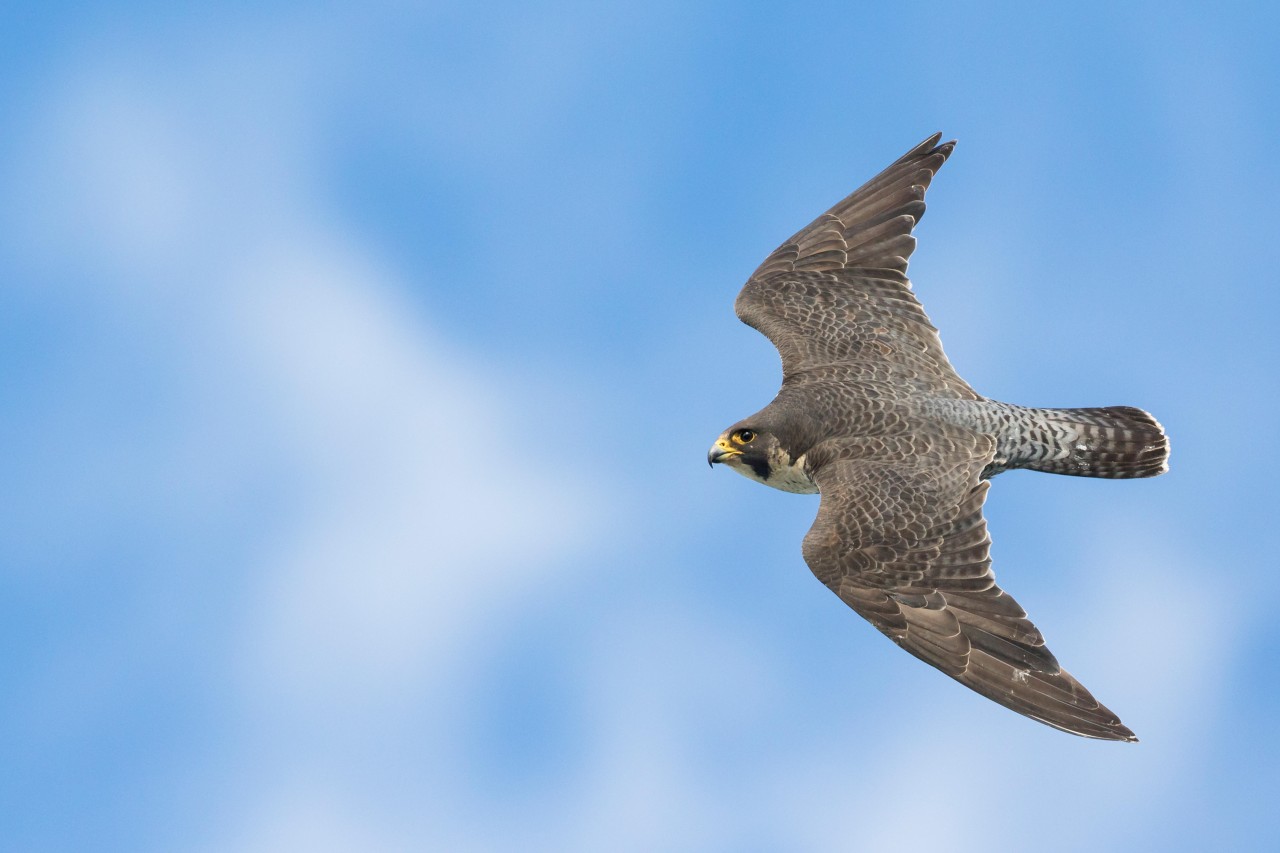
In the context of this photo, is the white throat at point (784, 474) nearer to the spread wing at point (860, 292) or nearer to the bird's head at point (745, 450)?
the bird's head at point (745, 450)

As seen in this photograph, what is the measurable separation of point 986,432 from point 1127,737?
10.5ft

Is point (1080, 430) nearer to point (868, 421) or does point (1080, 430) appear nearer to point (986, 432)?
point (986, 432)

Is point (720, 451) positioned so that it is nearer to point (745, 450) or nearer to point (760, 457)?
point (745, 450)

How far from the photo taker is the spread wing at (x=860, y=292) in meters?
14.6

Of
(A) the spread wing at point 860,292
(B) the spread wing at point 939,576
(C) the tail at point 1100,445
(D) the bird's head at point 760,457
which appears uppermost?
(A) the spread wing at point 860,292

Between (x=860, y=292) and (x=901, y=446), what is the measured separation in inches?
94.0

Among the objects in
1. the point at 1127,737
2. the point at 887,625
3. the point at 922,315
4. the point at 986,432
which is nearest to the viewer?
the point at 1127,737

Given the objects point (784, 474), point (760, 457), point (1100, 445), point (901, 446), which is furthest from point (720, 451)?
point (1100, 445)

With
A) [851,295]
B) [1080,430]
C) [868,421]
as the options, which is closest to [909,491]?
[868,421]

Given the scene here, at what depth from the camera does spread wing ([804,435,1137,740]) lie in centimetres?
1173

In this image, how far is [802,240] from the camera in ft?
52.0

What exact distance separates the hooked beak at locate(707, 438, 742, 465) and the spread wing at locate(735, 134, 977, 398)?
1121mm

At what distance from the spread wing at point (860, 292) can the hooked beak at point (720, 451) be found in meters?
1.12

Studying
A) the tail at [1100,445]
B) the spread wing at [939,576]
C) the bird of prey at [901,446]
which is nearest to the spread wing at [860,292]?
the bird of prey at [901,446]
